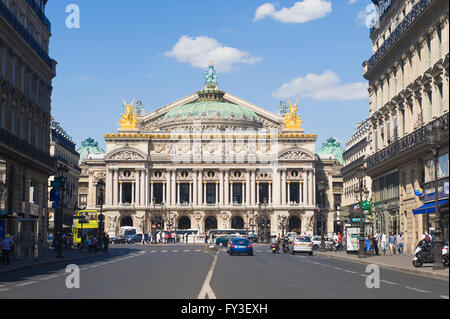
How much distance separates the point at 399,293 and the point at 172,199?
13191 centimetres

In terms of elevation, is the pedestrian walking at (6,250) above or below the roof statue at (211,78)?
below

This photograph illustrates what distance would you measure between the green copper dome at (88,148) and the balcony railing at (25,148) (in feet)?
400

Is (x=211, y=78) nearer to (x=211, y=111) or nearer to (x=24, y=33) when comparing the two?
(x=211, y=111)

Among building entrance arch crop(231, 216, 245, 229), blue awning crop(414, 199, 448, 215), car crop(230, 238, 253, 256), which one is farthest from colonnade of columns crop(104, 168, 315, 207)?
blue awning crop(414, 199, 448, 215)

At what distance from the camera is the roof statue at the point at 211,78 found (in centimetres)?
18104

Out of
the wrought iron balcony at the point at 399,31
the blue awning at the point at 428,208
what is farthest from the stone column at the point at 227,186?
the blue awning at the point at 428,208

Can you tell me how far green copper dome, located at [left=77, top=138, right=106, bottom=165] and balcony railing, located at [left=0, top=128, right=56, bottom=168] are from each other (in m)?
122

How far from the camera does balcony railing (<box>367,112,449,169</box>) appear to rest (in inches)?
1725

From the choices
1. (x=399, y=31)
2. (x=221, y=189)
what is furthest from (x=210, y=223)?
(x=399, y=31)

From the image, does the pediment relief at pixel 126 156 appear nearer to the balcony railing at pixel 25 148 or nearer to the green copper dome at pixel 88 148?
the green copper dome at pixel 88 148

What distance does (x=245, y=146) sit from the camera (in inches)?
6097
